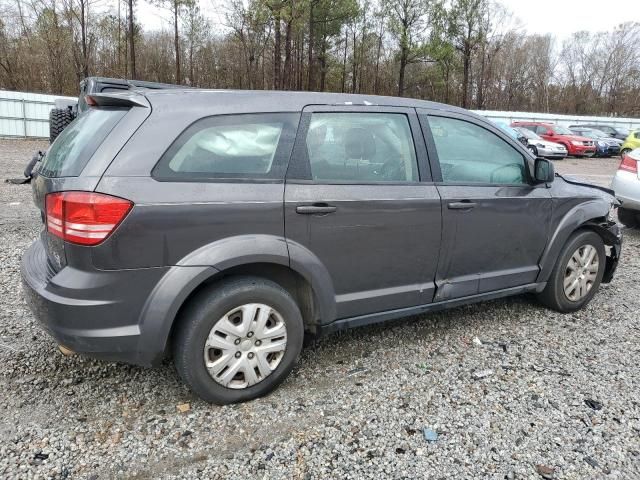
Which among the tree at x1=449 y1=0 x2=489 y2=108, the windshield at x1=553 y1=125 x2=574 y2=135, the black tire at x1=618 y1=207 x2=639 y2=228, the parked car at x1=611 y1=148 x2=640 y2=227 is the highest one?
the tree at x1=449 y1=0 x2=489 y2=108

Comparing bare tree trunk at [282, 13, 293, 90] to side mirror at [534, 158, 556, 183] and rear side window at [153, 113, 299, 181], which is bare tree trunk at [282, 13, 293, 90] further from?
rear side window at [153, 113, 299, 181]

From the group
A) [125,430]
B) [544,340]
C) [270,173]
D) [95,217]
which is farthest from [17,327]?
[544,340]

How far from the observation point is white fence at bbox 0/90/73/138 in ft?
62.2

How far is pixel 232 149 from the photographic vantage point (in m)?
2.68

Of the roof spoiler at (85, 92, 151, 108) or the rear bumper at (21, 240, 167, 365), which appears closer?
the rear bumper at (21, 240, 167, 365)

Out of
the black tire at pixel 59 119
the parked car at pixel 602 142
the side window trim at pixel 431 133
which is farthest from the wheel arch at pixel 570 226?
the parked car at pixel 602 142

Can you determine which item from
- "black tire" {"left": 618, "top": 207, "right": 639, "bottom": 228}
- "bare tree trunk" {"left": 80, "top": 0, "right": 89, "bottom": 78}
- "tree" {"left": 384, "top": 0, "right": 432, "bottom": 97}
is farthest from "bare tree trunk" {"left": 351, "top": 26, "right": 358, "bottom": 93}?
"black tire" {"left": 618, "top": 207, "right": 639, "bottom": 228}

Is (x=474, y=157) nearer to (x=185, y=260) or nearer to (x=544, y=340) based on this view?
(x=544, y=340)

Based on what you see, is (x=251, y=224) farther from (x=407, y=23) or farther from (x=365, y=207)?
(x=407, y=23)

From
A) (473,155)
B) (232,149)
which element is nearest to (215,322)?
(232,149)

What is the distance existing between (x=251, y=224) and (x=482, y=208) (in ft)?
5.59

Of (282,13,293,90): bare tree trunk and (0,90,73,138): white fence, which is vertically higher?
(282,13,293,90): bare tree trunk

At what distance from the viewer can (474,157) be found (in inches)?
142

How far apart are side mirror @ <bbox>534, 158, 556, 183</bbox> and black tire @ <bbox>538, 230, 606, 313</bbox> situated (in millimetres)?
649
